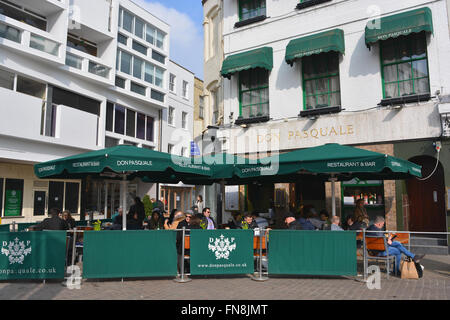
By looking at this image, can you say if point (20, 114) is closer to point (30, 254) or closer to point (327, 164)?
point (30, 254)

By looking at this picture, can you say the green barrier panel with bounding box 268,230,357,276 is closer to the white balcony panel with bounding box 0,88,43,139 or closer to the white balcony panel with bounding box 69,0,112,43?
the white balcony panel with bounding box 0,88,43,139

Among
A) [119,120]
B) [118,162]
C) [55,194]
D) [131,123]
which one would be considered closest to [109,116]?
[119,120]

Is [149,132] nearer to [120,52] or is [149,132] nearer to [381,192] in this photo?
[120,52]

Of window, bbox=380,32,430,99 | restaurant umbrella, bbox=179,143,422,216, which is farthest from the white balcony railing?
window, bbox=380,32,430,99

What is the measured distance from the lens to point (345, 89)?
13164 millimetres

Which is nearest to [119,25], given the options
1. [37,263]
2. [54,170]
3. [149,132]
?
[149,132]

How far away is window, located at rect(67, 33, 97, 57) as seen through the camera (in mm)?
23578

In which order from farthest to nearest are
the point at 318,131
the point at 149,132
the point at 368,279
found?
1. the point at 149,132
2. the point at 318,131
3. the point at 368,279

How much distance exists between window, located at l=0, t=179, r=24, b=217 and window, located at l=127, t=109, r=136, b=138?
9.32 metres

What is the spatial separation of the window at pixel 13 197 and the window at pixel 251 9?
47.2ft

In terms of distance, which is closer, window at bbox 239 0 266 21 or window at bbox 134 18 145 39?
window at bbox 239 0 266 21
